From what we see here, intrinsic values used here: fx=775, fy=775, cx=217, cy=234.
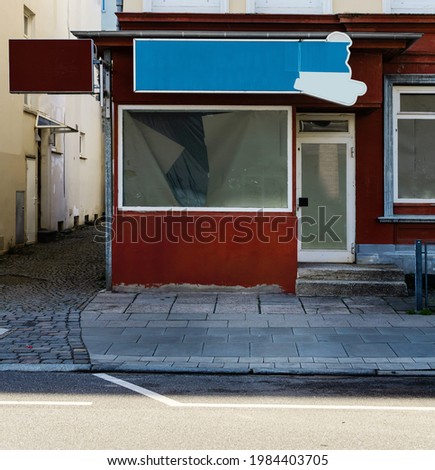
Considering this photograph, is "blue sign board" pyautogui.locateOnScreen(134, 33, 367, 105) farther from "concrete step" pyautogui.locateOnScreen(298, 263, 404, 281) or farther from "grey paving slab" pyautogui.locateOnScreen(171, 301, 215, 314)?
"grey paving slab" pyautogui.locateOnScreen(171, 301, 215, 314)

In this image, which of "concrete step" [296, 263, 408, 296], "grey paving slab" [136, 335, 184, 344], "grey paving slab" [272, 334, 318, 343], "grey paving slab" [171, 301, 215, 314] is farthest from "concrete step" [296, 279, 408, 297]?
"grey paving slab" [136, 335, 184, 344]

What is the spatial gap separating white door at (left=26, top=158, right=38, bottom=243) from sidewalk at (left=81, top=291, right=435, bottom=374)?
880 cm

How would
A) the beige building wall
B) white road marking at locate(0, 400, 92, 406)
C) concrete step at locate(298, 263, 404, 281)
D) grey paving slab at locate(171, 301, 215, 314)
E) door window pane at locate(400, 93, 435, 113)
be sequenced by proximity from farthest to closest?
the beige building wall
door window pane at locate(400, 93, 435, 113)
concrete step at locate(298, 263, 404, 281)
grey paving slab at locate(171, 301, 215, 314)
white road marking at locate(0, 400, 92, 406)

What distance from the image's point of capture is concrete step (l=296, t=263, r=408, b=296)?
1281cm

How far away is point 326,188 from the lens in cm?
1395

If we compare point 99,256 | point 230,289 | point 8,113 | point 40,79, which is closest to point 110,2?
point 8,113

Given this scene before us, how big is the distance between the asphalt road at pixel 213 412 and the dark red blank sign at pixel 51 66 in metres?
6.01

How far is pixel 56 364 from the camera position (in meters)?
8.37

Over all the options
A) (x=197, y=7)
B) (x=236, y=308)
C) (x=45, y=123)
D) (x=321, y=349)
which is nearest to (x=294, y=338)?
(x=321, y=349)

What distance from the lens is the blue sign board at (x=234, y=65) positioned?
12.5m

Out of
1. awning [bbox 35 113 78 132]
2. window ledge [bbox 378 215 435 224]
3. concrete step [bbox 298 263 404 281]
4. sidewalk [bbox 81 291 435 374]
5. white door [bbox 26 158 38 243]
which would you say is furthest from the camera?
awning [bbox 35 113 78 132]

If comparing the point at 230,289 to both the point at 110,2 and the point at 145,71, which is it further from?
the point at 110,2

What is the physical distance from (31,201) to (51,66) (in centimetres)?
943

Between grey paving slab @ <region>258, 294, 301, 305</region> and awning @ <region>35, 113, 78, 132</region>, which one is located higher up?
awning @ <region>35, 113, 78, 132</region>
